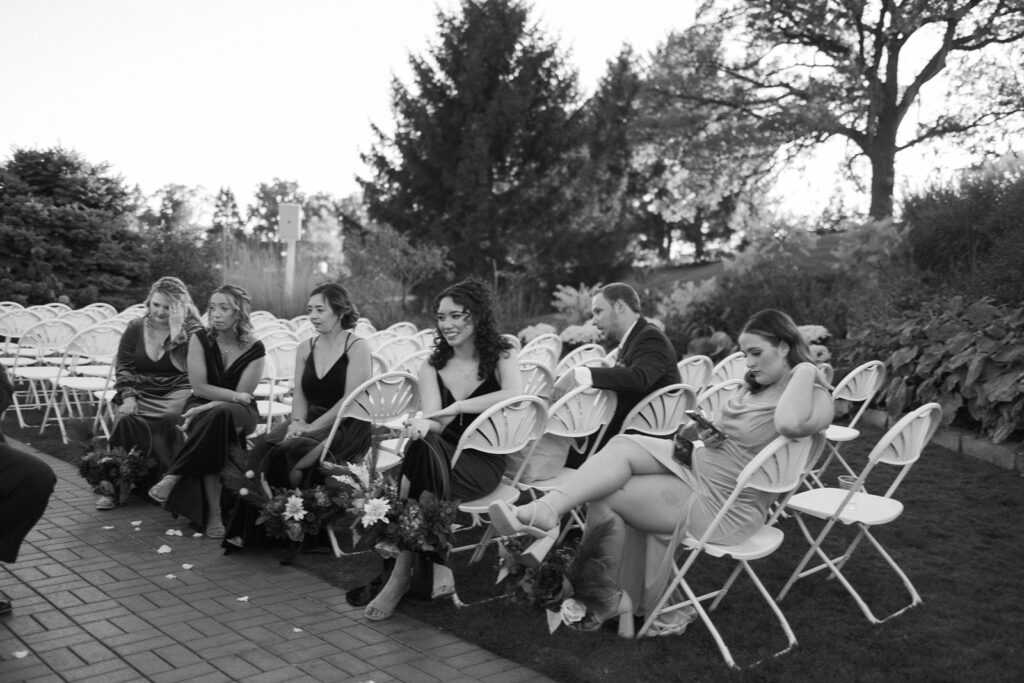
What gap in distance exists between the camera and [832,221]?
26.5 meters

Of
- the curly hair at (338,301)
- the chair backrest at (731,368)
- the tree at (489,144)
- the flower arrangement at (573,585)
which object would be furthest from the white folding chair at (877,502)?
the tree at (489,144)

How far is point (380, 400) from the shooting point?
14.9ft

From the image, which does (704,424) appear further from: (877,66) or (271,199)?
(271,199)

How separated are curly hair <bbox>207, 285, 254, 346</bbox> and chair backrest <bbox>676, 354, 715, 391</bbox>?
2.89 m

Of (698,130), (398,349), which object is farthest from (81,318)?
(698,130)

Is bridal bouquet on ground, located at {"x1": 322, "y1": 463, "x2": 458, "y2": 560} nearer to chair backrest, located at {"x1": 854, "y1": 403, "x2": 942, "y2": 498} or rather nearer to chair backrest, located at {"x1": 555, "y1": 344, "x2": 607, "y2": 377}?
chair backrest, located at {"x1": 854, "y1": 403, "x2": 942, "y2": 498}

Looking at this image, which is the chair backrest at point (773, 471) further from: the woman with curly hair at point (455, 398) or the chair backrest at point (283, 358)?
the chair backrest at point (283, 358)

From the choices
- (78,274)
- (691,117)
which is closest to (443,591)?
(78,274)

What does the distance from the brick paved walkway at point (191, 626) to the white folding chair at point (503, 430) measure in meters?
0.71

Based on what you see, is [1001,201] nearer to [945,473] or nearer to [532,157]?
[945,473]

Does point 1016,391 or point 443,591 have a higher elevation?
point 1016,391

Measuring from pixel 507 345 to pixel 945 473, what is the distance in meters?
3.84

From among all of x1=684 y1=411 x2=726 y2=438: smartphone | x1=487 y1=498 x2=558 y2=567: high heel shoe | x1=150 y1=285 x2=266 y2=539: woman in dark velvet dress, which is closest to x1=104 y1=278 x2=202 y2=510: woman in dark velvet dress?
x1=150 y1=285 x2=266 y2=539: woman in dark velvet dress

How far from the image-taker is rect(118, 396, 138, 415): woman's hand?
5.72 meters
